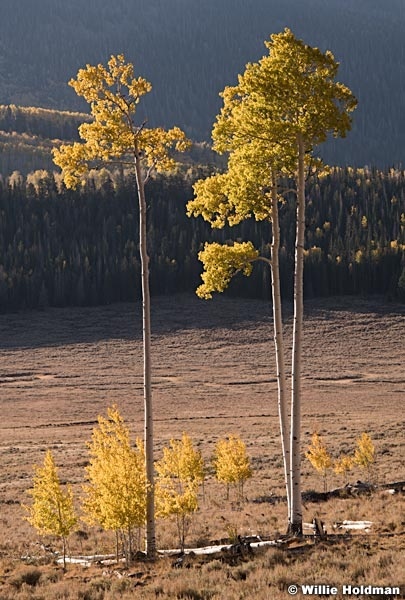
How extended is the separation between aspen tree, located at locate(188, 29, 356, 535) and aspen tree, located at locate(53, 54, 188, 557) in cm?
205

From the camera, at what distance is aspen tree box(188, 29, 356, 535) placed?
18.5 meters

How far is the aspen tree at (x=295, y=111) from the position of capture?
18.5m

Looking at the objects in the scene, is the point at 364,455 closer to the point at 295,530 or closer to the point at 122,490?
the point at 295,530

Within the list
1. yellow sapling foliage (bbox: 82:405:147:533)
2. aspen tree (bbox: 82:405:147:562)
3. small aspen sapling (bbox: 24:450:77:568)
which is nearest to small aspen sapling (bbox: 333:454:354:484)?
small aspen sapling (bbox: 24:450:77:568)

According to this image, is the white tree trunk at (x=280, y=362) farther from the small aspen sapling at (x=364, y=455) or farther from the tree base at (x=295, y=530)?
the small aspen sapling at (x=364, y=455)

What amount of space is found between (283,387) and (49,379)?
108m

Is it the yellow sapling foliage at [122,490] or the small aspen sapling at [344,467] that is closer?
the yellow sapling foliage at [122,490]

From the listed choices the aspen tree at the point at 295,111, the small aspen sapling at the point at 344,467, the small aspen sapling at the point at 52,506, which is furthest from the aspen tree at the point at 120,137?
the small aspen sapling at the point at 344,467

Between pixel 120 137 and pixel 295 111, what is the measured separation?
4.40 meters

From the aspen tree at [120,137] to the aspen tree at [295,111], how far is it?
2053mm

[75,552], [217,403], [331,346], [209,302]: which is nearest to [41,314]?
[209,302]

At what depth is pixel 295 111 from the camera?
1895 cm

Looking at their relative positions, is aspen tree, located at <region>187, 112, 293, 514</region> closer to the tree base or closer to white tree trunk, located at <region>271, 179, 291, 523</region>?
white tree trunk, located at <region>271, 179, 291, 523</region>

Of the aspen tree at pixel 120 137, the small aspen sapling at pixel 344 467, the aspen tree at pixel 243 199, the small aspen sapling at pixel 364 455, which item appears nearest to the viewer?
the aspen tree at pixel 120 137
